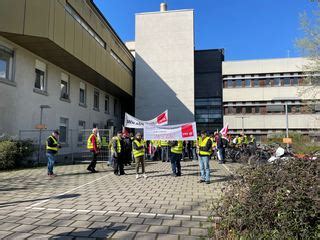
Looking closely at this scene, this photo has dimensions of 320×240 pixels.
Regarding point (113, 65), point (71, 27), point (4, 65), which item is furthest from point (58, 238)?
point (113, 65)

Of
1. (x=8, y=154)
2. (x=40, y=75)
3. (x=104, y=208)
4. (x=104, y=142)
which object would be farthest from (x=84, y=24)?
(x=104, y=208)


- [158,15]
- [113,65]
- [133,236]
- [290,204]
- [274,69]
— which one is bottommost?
[133,236]

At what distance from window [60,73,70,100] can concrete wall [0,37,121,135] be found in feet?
1.28

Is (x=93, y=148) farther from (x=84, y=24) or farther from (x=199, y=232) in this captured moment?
(x=84, y=24)

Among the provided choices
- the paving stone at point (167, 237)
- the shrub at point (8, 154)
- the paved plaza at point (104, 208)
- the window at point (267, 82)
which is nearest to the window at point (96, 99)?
the shrub at point (8, 154)

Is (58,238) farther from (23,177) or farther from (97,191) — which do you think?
(23,177)

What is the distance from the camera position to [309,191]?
3.59 metres

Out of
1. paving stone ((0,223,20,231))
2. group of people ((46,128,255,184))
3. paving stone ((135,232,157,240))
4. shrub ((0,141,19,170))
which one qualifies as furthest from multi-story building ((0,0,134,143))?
paving stone ((135,232,157,240))

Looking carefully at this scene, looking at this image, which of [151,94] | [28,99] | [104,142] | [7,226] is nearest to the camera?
[7,226]

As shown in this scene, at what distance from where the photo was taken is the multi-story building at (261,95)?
37.5 metres

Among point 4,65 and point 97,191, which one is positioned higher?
point 4,65

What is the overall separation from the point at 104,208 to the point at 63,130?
14575 mm

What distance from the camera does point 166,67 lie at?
3375cm

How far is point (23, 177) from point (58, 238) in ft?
23.8
